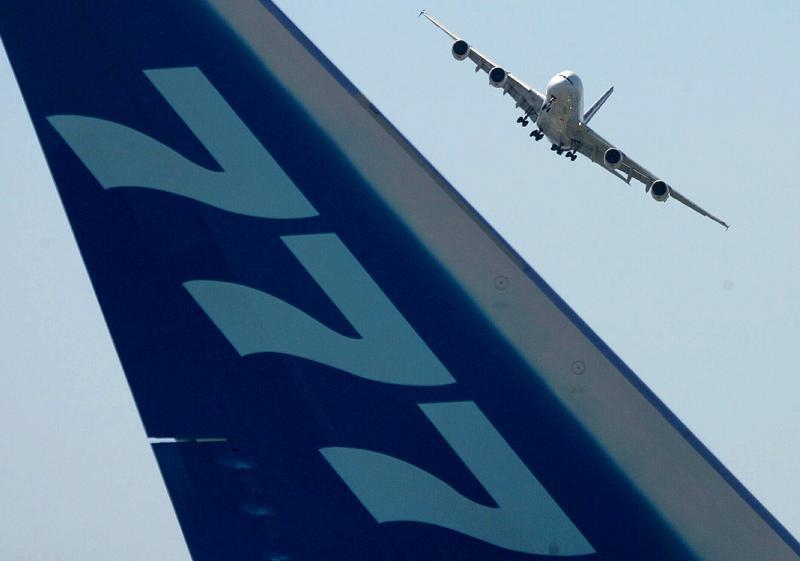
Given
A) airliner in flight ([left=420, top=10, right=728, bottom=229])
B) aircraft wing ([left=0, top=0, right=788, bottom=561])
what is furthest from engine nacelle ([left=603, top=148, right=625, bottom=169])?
aircraft wing ([left=0, top=0, right=788, bottom=561])

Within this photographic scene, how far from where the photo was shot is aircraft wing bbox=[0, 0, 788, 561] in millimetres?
3244

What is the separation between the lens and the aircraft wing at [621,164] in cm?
3819

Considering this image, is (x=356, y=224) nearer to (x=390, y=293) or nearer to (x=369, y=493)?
(x=390, y=293)

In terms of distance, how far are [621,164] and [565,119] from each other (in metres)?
2.16

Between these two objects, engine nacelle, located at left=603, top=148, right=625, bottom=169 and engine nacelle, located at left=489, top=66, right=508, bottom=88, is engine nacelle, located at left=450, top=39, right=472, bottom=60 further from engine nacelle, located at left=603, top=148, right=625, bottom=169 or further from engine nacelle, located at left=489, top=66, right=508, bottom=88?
engine nacelle, located at left=603, top=148, right=625, bottom=169

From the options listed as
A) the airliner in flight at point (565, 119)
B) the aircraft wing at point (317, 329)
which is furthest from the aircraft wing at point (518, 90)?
the aircraft wing at point (317, 329)

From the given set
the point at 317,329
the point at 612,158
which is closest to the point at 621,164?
the point at 612,158

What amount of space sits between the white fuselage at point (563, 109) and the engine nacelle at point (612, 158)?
163 centimetres

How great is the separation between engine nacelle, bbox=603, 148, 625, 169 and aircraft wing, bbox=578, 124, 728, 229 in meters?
0.44

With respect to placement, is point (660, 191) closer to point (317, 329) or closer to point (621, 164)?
point (621, 164)

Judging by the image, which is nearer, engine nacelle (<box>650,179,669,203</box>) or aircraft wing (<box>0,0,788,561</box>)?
aircraft wing (<box>0,0,788,561</box>)

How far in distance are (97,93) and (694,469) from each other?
182cm

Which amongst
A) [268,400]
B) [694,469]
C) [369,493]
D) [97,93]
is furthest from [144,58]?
[694,469]

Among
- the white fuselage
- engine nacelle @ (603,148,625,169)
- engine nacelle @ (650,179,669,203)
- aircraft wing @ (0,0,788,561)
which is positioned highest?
the white fuselage
